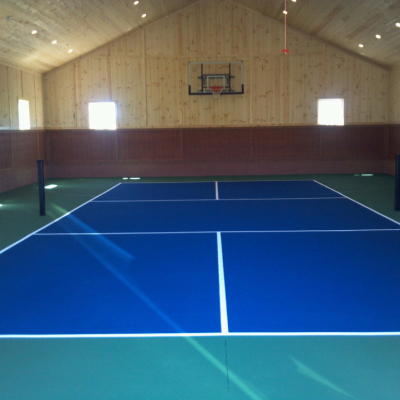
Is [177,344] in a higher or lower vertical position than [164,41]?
lower

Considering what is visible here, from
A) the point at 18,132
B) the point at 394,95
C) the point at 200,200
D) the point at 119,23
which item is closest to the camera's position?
the point at 200,200

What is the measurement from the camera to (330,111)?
1966 centimetres

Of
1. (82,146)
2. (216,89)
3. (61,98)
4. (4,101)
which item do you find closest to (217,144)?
(216,89)

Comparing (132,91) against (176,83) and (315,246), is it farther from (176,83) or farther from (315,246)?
(315,246)

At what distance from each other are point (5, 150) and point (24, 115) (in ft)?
7.87

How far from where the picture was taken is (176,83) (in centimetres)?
1933

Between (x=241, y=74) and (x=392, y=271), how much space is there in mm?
13735

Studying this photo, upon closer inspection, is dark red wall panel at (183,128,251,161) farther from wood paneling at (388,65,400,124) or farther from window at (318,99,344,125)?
wood paneling at (388,65,400,124)

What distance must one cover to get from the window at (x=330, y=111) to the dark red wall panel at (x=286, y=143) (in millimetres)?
437

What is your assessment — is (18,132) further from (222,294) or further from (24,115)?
(222,294)

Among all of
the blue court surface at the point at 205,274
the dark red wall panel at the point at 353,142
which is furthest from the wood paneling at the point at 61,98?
the blue court surface at the point at 205,274

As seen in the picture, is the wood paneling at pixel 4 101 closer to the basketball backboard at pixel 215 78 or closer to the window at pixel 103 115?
the window at pixel 103 115

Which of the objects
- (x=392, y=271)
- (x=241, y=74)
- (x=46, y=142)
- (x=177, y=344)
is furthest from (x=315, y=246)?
(x=46, y=142)

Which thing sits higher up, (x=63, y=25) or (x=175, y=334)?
(x=63, y=25)
